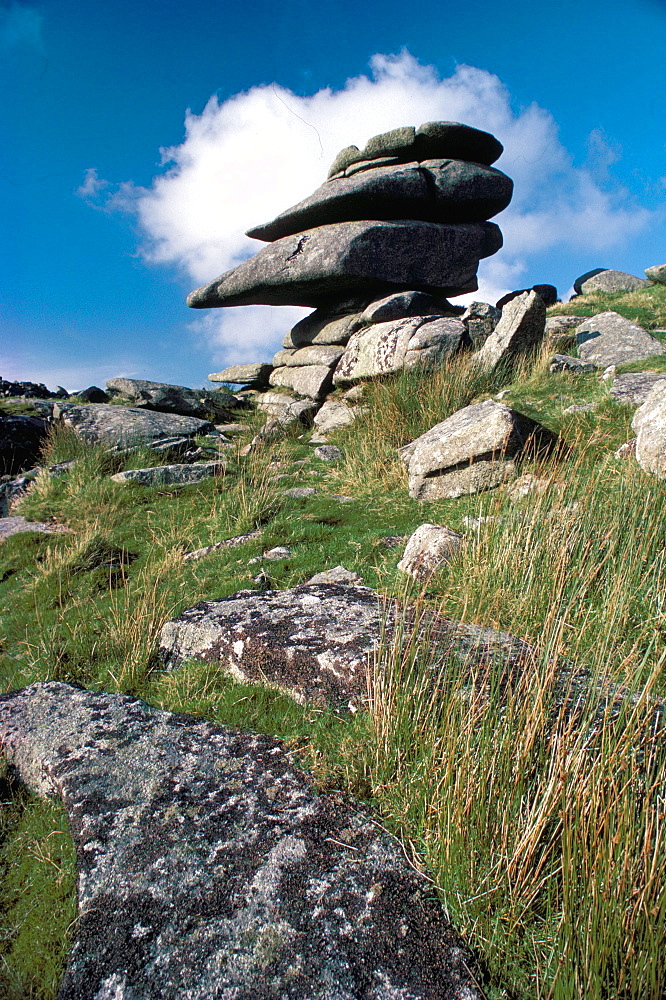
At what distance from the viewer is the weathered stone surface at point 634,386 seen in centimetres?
902

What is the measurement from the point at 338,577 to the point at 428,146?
15.1m

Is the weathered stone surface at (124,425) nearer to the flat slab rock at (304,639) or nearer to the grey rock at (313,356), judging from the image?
the grey rock at (313,356)

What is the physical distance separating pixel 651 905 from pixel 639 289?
2560cm

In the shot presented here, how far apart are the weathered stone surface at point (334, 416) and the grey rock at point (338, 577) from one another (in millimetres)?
6880

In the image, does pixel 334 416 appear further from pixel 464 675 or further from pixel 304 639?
pixel 464 675

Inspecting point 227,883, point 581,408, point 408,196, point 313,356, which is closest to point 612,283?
point 408,196

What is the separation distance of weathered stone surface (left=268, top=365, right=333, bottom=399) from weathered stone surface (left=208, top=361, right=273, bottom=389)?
170 cm

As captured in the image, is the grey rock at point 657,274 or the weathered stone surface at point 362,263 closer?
the weathered stone surface at point 362,263

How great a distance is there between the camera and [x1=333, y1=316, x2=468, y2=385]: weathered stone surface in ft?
41.1

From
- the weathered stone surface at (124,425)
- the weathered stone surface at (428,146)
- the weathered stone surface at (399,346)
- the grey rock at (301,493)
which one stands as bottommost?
the grey rock at (301,493)

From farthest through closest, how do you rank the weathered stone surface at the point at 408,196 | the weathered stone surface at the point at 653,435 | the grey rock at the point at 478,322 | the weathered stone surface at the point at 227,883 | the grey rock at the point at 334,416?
the weathered stone surface at the point at 408,196 → the grey rock at the point at 478,322 → the grey rock at the point at 334,416 → the weathered stone surface at the point at 653,435 → the weathered stone surface at the point at 227,883

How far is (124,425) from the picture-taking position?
1302 cm

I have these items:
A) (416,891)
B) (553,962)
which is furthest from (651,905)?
(416,891)

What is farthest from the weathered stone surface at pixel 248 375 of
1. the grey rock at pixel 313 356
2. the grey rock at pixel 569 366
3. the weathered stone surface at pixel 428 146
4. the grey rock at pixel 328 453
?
the grey rock at pixel 569 366
